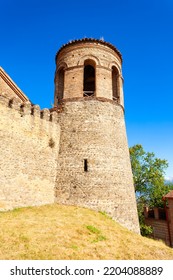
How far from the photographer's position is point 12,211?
31.4 feet

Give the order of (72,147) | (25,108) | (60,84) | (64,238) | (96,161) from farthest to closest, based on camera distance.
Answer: (60,84) < (72,147) < (96,161) < (25,108) < (64,238)

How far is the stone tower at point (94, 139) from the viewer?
1148 cm

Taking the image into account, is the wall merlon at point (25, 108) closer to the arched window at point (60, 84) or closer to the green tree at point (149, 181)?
the arched window at point (60, 84)

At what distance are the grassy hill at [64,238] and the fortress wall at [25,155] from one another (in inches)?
36.0

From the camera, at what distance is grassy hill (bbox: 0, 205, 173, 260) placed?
6129 mm

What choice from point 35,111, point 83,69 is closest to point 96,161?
point 35,111

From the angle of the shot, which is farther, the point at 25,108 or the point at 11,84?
the point at 11,84

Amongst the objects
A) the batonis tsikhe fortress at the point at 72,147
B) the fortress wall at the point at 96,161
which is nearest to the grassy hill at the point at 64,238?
the batonis tsikhe fortress at the point at 72,147

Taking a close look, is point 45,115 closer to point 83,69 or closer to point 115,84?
point 83,69

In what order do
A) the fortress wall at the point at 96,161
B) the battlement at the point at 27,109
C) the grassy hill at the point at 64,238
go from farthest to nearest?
the fortress wall at the point at 96,161 < the battlement at the point at 27,109 < the grassy hill at the point at 64,238

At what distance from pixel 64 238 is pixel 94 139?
6.53 metres

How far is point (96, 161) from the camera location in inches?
472

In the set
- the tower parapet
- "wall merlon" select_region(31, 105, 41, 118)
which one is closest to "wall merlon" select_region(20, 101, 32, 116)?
"wall merlon" select_region(31, 105, 41, 118)

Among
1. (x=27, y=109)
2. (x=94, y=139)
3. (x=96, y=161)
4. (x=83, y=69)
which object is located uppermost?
(x=83, y=69)
